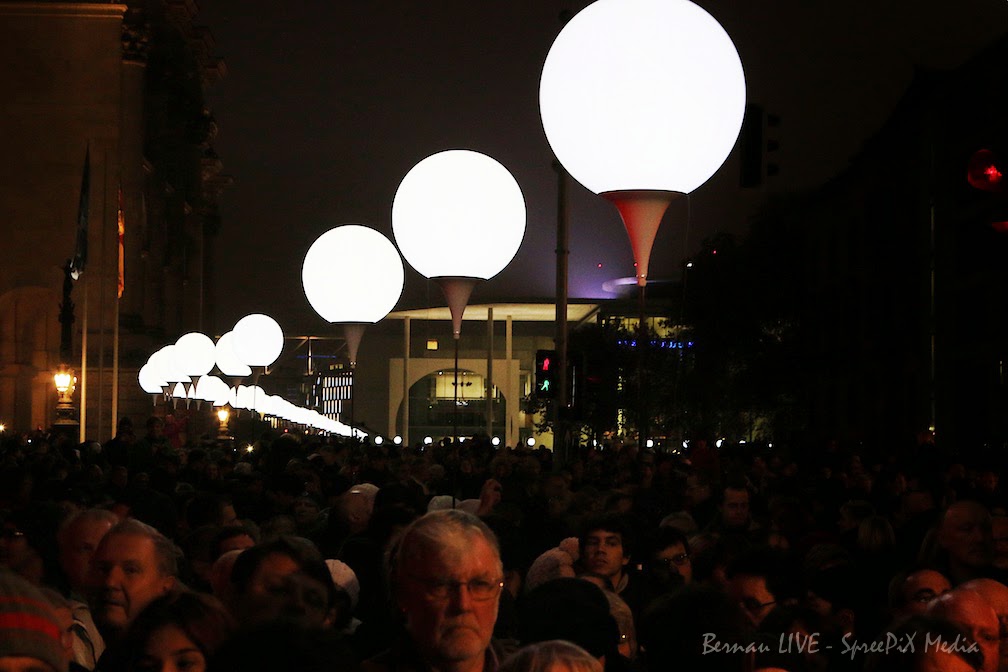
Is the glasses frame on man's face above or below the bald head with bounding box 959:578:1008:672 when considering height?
below

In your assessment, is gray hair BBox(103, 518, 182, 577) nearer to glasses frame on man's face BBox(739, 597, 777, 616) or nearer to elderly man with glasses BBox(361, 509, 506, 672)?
elderly man with glasses BBox(361, 509, 506, 672)

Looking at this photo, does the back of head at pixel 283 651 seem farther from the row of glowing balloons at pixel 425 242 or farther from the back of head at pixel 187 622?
the row of glowing balloons at pixel 425 242

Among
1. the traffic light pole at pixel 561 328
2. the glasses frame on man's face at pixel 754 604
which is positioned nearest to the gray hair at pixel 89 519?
the glasses frame on man's face at pixel 754 604

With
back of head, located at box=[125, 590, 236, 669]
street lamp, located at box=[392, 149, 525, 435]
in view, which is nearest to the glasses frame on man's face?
back of head, located at box=[125, 590, 236, 669]

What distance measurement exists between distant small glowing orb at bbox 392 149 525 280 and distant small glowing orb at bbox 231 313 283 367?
13026 millimetres

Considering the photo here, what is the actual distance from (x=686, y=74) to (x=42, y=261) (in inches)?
1722

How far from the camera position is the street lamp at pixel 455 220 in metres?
9.39

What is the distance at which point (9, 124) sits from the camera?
47.6 meters

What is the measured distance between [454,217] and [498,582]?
5.43 metres

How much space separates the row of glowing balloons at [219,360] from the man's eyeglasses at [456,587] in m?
8.40

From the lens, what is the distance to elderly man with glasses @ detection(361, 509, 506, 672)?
4.01 m

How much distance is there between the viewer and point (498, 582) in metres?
4.14

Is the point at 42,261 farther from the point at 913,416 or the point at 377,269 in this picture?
the point at 377,269

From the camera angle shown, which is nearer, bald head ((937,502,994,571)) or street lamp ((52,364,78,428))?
bald head ((937,502,994,571))
